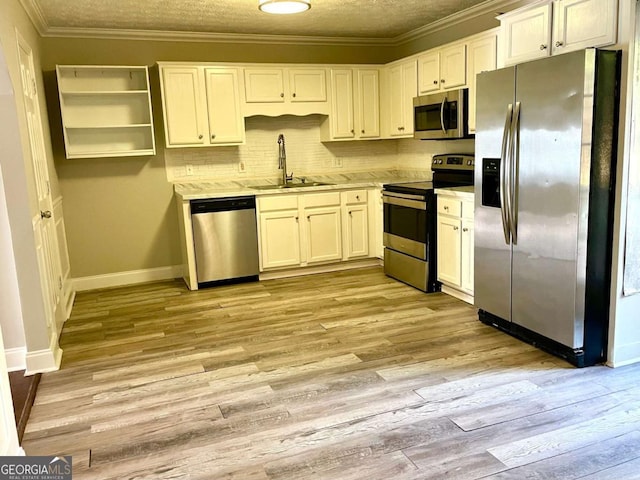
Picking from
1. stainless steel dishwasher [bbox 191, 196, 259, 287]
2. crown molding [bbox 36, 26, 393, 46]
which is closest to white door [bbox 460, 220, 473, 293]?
stainless steel dishwasher [bbox 191, 196, 259, 287]

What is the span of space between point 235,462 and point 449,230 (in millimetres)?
2768

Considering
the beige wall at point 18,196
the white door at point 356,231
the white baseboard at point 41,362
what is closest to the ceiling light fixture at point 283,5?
the beige wall at point 18,196

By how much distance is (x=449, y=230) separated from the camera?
4.39 metres

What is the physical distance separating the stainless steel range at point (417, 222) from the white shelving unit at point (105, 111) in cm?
246

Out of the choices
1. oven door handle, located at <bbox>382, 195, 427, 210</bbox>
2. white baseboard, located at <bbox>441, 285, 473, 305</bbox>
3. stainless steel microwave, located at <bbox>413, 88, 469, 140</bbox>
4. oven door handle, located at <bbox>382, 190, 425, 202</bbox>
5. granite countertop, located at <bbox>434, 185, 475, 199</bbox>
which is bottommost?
white baseboard, located at <bbox>441, 285, 473, 305</bbox>

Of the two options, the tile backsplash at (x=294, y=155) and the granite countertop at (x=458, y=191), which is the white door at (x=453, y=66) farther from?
the granite countertop at (x=458, y=191)

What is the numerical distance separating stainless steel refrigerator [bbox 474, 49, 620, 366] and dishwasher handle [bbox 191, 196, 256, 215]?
7.86 ft

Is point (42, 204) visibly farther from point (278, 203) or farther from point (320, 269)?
point (320, 269)

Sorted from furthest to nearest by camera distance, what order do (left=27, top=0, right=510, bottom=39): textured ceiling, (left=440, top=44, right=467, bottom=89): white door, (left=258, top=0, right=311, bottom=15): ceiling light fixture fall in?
(left=440, top=44, right=467, bottom=89): white door → (left=27, top=0, right=510, bottom=39): textured ceiling → (left=258, top=0, right=311, bottom=15): ceiling light fixture

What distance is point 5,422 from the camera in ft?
6.83

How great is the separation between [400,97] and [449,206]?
1.74m

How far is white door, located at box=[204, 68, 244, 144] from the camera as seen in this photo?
521 centimetres

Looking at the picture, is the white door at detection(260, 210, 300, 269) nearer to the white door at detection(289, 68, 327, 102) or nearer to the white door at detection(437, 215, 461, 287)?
the white door at detection(289, 68, 327, 102)

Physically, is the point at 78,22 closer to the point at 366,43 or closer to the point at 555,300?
the point at 366,43
